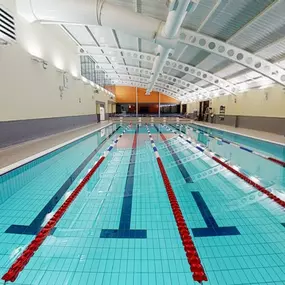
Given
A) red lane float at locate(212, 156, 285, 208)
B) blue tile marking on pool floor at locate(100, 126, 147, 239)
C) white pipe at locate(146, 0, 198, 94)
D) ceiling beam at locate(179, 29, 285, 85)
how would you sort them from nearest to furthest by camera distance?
blue tile marking on pool floor at locate(100, 126, 147, 239), red lane float at locate(212, 156, 285, 208), white pipe at locate(146, 0, 198, 94), ceiling beam at locate(179, 29, 285, 85)

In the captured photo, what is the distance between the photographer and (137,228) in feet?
7.95

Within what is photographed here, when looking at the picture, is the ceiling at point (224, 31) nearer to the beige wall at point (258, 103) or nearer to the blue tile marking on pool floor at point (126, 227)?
the beige wall at point (258, 103)

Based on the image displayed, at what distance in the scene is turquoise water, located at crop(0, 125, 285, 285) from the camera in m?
1.76

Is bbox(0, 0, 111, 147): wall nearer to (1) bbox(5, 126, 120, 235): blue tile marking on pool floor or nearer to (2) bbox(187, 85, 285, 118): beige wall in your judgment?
(1) bbox(5, 126, 120, 235): blue tile marking on pool floor

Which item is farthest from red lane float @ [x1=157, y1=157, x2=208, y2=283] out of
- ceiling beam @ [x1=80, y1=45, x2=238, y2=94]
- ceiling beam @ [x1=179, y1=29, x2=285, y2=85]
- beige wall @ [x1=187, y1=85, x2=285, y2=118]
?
ceiling beam @ [x1=80, y1=45, x2=238, y2=94]

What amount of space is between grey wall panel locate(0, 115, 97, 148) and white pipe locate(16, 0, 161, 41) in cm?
304

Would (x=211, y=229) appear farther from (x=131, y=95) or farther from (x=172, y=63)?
(x=131, y=95)

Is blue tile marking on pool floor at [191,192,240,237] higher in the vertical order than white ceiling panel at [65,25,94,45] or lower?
lower

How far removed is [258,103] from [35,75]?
414 inches

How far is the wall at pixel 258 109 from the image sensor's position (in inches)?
383

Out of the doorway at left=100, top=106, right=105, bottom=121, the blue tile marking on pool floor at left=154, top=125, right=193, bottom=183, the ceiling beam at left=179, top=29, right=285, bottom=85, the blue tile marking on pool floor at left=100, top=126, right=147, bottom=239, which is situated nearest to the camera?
the blue tile marking on pool floor at left=100, top=126, right=147, bottom=239

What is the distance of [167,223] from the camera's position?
8.27 feet

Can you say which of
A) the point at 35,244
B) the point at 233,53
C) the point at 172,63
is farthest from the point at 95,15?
the point at 172,63

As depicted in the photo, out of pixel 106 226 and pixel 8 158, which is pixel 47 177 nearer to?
pixel 8 158
